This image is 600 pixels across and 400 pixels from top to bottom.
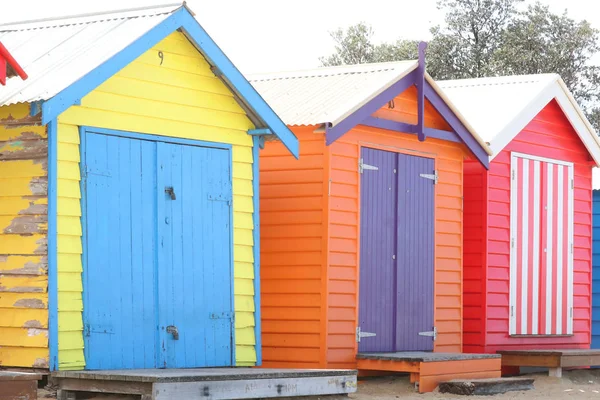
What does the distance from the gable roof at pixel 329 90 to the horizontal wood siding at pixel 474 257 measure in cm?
80

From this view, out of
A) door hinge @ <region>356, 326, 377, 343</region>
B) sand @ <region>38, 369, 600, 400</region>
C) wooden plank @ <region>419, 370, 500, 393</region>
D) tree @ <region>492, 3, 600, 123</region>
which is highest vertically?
tree @ <region>492, 3, 600, 123</region>

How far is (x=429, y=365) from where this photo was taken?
13.1 meters

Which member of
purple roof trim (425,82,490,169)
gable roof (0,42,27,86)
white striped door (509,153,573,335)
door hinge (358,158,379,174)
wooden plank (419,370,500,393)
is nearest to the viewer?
gable roof (0,42,27,86)

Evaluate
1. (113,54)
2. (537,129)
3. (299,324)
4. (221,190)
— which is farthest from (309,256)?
(537,129)

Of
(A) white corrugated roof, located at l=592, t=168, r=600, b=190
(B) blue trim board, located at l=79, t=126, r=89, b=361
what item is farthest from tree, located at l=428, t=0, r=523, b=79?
(B) blue trim board, located at l=79, t=126, r=89, b=361

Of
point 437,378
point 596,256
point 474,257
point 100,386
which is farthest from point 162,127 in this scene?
point 596,256

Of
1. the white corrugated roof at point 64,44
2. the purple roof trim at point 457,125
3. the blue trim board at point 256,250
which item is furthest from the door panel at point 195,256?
the purple roof trim at point 457,125

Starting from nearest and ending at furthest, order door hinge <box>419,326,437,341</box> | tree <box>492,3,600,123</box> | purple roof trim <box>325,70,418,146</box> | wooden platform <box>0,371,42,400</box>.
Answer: wooden platform <box>0,371,42,400</box> < purple roof trim <box>325,70,418,146</box> < door hinge <box>419,326,437,341</box> < tree <box>492,3,600,123</box>

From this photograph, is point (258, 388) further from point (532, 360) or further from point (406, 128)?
point (532, 360)

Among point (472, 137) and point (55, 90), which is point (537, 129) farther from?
point (55, 90)

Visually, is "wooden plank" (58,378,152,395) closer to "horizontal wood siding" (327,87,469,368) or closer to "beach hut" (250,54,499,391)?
"beach hut" (250,54,499,391)

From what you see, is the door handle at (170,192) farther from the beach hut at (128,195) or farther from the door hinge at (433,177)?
the door hinge at (433,177)

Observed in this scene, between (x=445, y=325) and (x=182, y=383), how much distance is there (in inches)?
243

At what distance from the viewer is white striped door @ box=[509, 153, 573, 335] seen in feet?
54.3
